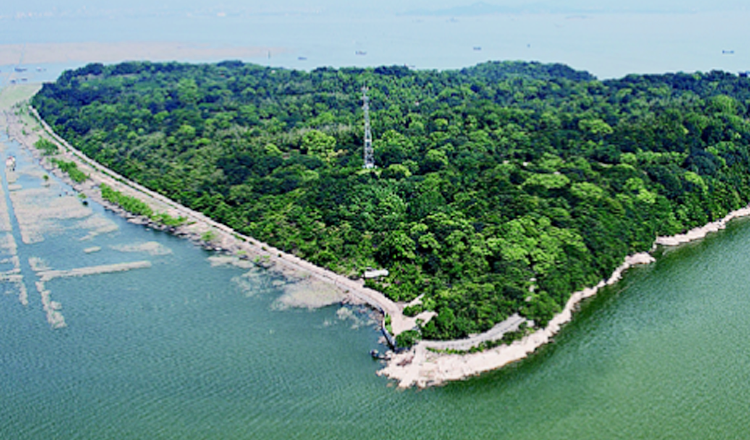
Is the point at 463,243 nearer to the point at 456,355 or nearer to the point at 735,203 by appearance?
the point at 456,355

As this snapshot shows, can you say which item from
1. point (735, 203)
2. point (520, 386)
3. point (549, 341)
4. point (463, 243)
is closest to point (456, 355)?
point (520, 386)

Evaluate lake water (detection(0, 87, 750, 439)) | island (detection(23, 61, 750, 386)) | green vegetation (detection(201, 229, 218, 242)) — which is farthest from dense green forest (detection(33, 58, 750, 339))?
lake water (detection(0, 87, 750, 439))

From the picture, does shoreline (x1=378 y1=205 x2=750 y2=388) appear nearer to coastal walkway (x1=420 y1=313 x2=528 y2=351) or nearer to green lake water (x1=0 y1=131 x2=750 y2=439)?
coastal walkway (x1=420 y1=313 x2=528 y2=351)

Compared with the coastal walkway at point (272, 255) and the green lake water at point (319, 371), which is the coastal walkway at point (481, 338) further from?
the coastal walkway at point (272, 255)

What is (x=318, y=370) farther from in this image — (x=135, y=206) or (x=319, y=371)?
(x=135, y=206)

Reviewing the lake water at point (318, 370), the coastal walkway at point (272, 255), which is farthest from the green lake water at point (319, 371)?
the coastal walkway at point (272, 255)

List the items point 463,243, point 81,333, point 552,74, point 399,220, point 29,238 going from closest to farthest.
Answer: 1. point 81,333
2. point 463,243
3. point 399,220
4. point 29,238
5. point 552,74
